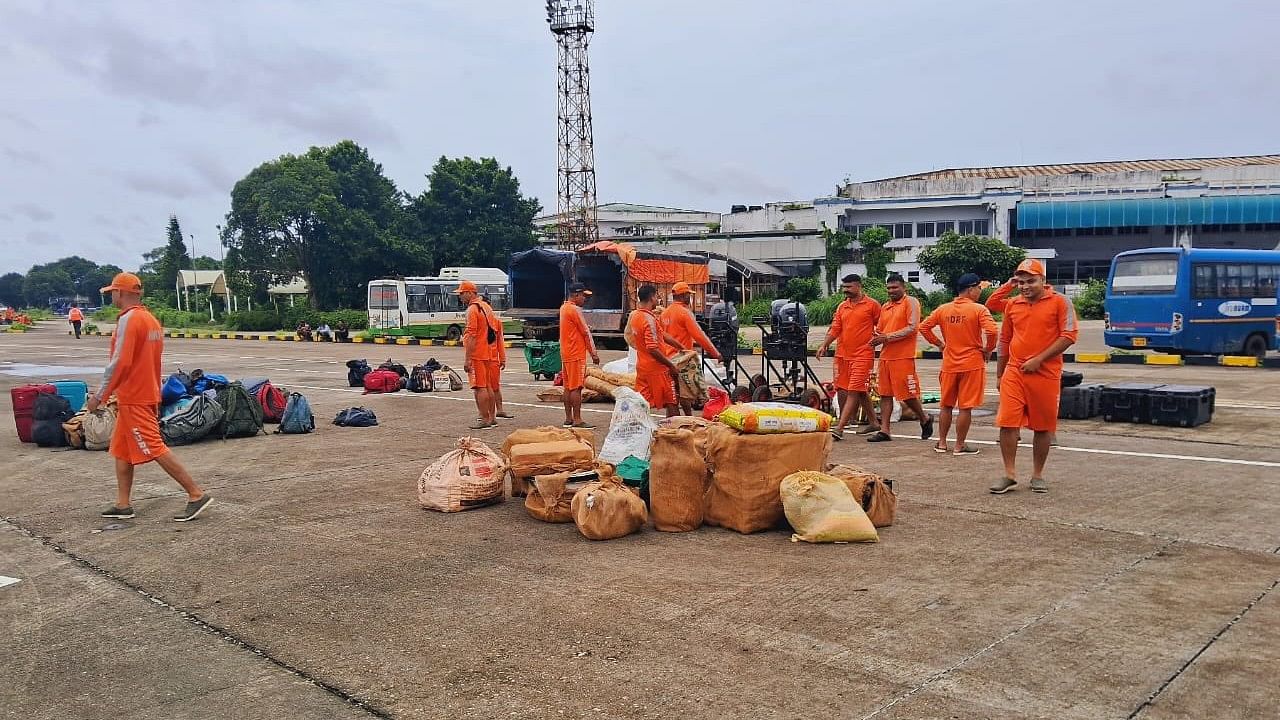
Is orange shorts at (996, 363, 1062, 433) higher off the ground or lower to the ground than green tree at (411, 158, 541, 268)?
lower

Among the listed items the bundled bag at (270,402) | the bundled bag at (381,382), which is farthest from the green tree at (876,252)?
the bundled bag at (270,402)

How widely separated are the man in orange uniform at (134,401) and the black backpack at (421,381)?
9.06 meters

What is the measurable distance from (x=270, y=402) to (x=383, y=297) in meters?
24.3

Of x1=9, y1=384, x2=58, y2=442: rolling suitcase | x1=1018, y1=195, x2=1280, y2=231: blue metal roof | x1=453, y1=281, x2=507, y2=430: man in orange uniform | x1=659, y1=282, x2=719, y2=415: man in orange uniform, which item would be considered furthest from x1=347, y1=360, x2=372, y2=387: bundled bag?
x1=1018, y1=195, x2=1280, y2=231: blue metal roof

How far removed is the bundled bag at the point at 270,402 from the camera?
37.6ft

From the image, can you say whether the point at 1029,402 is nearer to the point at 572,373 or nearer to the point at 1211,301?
the point at 572,373

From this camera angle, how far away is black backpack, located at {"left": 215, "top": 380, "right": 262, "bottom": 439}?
34.3 feet

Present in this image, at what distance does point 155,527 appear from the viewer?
6.41 meters

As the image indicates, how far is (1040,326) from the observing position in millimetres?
6797

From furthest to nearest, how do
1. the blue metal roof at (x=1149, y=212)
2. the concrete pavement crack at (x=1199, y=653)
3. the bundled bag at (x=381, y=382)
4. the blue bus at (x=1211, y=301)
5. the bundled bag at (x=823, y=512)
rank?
the blue metal roof at (x=1149, y=212)
the blue bus at (x=1211, y=301)
the bundled bag at (x=381, y=382)
the bundled bag at (x=823, y=512)
the concrete pavement crack at (x=1199, y=653)

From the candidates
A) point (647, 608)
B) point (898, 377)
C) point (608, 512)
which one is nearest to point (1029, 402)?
point (898, 377)

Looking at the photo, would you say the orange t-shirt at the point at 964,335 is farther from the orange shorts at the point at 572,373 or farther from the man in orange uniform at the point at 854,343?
the orange shorts at the point at 572,373

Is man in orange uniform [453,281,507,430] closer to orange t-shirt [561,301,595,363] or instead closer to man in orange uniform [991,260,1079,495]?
orange t-shirt [561,301,595,363]

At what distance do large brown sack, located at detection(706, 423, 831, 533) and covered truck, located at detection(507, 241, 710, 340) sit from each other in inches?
756
